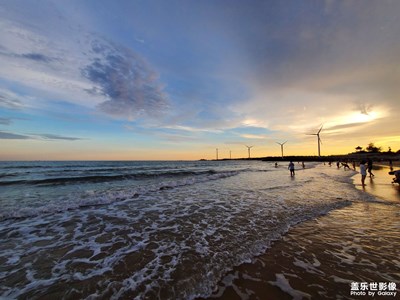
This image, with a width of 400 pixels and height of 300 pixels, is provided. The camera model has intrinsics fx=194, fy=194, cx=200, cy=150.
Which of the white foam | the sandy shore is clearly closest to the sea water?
the sandy shore

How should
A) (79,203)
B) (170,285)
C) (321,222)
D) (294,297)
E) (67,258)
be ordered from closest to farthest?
(294,297) < (170,285) < (67,258) < (321,222) < (79,203)

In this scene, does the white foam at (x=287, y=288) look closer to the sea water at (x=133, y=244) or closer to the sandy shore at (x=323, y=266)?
the sandy shore at (x=323, y=266)

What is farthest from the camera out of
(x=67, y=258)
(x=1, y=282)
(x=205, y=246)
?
(x=205, y=246)

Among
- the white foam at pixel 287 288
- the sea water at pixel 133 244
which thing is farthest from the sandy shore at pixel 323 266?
the sea water at pixel 133 244

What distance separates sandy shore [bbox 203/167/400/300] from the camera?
13.3 ft

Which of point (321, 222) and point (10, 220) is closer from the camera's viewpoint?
point (321, 222)

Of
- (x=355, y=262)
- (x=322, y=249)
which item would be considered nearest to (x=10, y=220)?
(x=322, y=249)

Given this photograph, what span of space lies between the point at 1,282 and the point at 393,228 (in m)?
12.5

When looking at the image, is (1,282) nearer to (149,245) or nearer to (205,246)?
(149,245)

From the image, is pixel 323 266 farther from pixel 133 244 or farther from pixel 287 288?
pixel 133 244

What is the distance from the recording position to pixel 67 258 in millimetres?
5750

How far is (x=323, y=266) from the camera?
4984mm

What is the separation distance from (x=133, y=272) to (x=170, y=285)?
1.18 meters

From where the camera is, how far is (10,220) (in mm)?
9500
